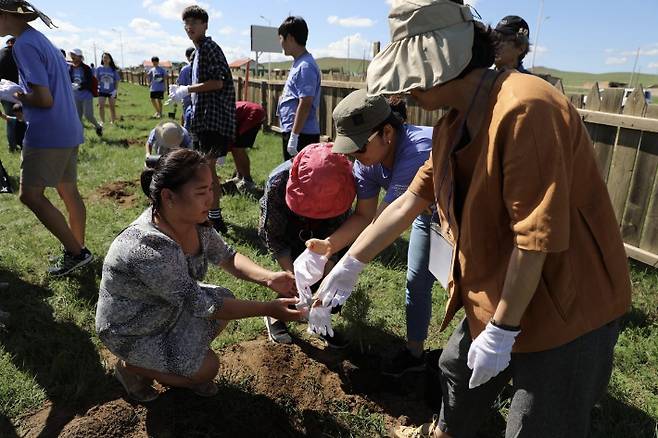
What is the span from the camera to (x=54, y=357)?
2.86 metres

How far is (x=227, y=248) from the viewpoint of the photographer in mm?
2588

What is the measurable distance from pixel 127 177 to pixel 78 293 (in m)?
3.72

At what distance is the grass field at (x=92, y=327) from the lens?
99.1 inches

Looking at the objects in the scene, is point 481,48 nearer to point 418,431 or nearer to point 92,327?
point 418,431

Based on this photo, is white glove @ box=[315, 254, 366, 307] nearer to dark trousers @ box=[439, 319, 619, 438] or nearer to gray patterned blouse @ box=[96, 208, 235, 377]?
gray patterned blouse @ box=[96, 208, 235, 377]

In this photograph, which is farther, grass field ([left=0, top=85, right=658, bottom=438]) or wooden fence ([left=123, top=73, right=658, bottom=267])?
wooden fence ([left=123, top=73, right=658, bottom=267])

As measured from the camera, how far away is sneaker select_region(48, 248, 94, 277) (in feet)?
12.6

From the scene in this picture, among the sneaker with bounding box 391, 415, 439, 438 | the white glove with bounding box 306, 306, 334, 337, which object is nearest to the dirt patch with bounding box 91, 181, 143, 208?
the white glove with bounding box 306, 306, 334, 337

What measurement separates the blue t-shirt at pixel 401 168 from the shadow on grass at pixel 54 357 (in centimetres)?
173

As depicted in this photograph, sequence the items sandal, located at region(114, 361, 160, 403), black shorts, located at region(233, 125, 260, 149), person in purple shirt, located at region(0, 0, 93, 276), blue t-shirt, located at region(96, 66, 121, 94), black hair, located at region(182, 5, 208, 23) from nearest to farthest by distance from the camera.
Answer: sandal, located at region(114, 361, 160, 403)
person in purple shirt, located at region(0, 0, 93, 276)
black hair, located at region(182, 5, 208, 23)
black shorts, located at region(233, 125, 260, 149)
blue t-shirt, located at region(96, 66, 121, 94)

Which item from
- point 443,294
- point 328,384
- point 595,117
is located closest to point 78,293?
point 328,384

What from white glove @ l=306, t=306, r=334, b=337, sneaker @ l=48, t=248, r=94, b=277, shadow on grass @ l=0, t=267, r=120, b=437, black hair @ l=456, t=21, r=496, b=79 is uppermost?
black hair @ l=456, t=21, r=496, b=79

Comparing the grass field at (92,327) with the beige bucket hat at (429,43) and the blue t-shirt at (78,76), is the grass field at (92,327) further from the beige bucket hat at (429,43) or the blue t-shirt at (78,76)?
the blue t-shirt at (78,76)

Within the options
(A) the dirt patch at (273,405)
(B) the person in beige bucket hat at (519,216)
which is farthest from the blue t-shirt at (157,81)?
(B) the person in beige bucket hat at (519,216)
